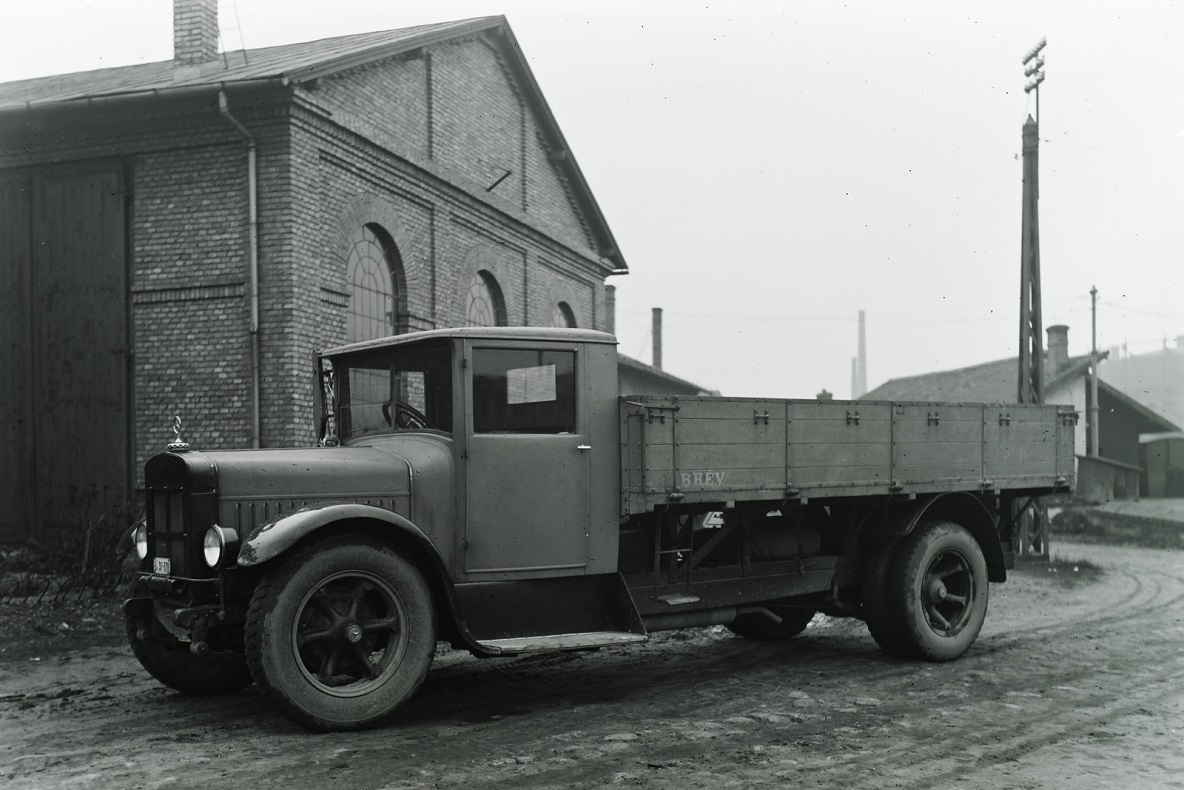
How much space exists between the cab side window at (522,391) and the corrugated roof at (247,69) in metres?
7.23

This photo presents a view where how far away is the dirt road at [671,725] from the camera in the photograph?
4.34 meters

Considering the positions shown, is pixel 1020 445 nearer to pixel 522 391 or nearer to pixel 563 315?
pixel 522 391

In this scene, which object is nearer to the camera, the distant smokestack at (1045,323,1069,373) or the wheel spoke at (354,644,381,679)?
the wheel spoke at (354,644,381,679)

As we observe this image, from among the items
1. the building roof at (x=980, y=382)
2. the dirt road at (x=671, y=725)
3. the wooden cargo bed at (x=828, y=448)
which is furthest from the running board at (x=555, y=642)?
the building roof at (x=980, y=382)

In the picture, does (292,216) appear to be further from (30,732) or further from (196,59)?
(30,732)

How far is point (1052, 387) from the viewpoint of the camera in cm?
3416

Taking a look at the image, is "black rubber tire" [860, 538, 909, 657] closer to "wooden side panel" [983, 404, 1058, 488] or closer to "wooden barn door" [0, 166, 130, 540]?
"wooden side panel" [983, 404, 1058, 488]

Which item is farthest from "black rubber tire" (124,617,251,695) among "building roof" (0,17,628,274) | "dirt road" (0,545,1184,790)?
"building roof" (0,17,628,274)

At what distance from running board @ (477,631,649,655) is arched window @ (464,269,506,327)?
35.8 feet

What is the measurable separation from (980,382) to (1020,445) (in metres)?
32.5

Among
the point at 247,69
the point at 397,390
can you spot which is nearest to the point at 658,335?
the point at 247,69

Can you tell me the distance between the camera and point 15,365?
1309 cm

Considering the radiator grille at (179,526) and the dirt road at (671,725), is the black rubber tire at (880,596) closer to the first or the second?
the dirt road at (671,725)

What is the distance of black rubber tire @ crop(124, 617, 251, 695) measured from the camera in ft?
19.1
